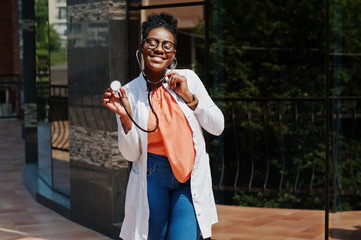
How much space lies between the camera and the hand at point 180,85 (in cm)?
263

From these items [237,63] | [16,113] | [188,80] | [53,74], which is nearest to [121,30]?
[53,74]

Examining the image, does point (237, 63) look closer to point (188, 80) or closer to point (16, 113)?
point (188, 80)

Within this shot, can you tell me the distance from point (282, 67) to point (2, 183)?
4.68 meters

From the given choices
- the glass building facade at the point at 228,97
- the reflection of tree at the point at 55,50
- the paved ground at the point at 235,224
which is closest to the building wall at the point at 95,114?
the glass building facade at the point at 228,97

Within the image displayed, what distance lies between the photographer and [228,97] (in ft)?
26.4

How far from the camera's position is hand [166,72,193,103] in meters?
2.63

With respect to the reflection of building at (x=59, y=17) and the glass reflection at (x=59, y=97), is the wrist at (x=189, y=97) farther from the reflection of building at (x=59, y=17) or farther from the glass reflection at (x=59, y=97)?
the reflection of building at (x=59, y=17)

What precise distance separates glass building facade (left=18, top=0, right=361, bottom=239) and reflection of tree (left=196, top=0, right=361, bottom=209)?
2cm

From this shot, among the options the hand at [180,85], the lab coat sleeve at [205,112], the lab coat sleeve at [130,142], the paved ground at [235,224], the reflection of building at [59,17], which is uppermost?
the reflection of building at [59,17]

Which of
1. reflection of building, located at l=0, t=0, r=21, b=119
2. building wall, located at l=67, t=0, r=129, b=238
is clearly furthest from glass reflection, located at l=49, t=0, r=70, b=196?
reflection of building, located at l=0, t=0, r=21, b=119

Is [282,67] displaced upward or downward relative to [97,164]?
upward

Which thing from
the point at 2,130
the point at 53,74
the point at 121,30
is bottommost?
the point at 2,130

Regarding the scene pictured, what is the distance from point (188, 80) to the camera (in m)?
2.77

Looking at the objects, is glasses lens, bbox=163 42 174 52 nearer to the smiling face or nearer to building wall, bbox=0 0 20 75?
the smiling face
